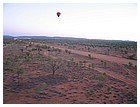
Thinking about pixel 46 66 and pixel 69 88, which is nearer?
pixel 69 88

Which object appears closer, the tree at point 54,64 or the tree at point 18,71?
the tree at point 18,71

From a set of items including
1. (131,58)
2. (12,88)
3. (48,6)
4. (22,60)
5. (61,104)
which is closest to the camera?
(61,104)

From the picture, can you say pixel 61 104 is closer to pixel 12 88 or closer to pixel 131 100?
pixel 12 88

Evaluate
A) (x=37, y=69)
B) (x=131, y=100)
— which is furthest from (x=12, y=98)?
(x=131, y=100)

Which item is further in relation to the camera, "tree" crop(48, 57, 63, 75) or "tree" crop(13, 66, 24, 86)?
"tree" crop(48, 57, 63, 75)

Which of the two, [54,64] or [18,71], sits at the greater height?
[54,64]

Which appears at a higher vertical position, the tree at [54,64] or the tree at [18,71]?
the tree at [54,64]

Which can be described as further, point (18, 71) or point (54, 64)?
point (54, 64)

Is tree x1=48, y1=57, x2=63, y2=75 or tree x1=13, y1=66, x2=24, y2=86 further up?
tree x1=48, y1=57, x2=63, y2=75
